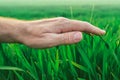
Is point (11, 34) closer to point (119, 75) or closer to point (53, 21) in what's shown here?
point (53, 21)

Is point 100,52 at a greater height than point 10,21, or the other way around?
point 10,21

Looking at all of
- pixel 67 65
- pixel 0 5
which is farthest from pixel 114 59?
pixel 0 5

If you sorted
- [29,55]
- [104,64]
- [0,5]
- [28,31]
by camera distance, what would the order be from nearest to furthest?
[28,31], [104,64], [29,55], [0,5]

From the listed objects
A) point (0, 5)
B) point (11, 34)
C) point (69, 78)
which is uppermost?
point (11, 34)

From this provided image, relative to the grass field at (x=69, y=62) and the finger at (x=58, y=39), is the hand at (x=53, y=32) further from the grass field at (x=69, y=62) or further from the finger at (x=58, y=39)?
the grass field at (x=69, y=62)

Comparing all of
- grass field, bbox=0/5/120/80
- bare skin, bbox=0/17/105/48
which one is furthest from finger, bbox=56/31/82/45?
grass field, bbox=0/5/120/80

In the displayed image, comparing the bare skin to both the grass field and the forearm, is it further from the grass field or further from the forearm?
the grass field

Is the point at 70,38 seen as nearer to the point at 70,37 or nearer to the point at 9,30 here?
the point at 70,37
